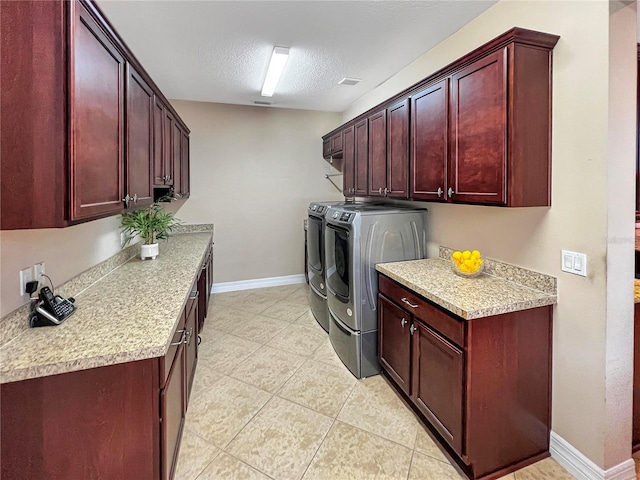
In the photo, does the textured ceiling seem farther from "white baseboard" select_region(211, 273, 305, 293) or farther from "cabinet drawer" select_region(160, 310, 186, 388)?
"white baseboard" select_region(211, 273, 305, 293)

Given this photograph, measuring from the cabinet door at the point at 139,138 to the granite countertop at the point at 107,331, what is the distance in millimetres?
584

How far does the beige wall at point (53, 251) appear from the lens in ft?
4.55

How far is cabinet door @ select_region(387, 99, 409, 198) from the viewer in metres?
2.67

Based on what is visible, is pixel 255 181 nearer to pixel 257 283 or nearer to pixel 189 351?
pixel 257 283

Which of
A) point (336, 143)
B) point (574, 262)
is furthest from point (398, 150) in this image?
point (336, 143)

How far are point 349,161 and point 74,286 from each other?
114 inches

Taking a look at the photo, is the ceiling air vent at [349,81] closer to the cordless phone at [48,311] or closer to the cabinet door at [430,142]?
the cabinet door at [430,142]

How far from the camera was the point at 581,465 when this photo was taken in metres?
1.71

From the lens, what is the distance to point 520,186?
1.75 meters

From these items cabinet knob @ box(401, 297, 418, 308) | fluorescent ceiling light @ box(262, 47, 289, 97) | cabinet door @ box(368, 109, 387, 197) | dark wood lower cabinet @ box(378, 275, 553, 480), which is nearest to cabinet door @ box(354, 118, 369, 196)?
cabinet door @ box(368, 109, 387, 197)

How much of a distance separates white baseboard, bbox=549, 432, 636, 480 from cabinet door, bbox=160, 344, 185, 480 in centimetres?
205

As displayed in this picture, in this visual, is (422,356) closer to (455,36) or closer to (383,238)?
(383,238)

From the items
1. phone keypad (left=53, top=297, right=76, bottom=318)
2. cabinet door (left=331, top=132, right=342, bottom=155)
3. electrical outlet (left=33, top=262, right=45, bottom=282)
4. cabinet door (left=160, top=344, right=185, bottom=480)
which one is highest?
cabinet door (left=331, top=132, right=342, bottom=155)

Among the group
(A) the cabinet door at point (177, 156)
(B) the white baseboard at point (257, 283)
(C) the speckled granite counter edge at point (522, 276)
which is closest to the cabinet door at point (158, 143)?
(A) the cabinet door at point (177, 156)
